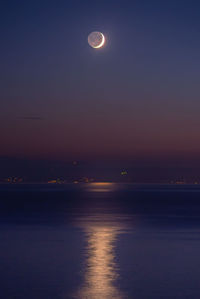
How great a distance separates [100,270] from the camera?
1783 centimetres

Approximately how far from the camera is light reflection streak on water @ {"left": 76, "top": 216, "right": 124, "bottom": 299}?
47.0ft

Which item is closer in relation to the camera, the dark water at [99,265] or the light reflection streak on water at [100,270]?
the light reflection streak on water at [100,270]

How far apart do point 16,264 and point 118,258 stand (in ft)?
12.3

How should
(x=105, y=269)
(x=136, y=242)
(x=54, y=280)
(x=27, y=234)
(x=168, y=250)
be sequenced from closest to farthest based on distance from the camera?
(x=54, y=280) < (x=105, y=269) < (x=168, y=250) < (x=136, y=242) < (x=27, y=234)

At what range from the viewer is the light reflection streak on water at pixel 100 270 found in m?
14.3

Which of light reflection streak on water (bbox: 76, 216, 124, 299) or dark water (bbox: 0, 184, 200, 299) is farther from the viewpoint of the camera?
dark water (bbox: 0, 184, 200, 299)

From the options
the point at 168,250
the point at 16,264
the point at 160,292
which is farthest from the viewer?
the point at 168,250

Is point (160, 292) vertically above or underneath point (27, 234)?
underneath

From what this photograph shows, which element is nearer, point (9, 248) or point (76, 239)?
point (9, 248)

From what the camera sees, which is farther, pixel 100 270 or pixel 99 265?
pixel 99 265

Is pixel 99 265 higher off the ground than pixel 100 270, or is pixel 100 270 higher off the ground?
pixel 99 265

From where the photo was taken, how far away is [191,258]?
21.0 meters

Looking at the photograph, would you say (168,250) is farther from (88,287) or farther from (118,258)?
(88,287)

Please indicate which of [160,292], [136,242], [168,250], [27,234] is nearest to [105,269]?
[160,292]
